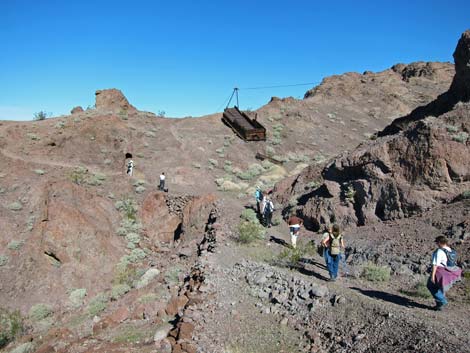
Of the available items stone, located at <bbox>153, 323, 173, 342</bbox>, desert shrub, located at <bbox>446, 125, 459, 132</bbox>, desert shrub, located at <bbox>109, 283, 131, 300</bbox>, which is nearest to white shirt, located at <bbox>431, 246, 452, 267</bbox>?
stone, located at <bbox>153, 323, 173, 342</bbox>

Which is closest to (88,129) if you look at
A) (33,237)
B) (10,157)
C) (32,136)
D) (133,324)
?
(32,136)

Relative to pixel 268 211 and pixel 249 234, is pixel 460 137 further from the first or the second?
pixel 249 234

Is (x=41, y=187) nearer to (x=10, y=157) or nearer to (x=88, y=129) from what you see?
(x=10, y=157)

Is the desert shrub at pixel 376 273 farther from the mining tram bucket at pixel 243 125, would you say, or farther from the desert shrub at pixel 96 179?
the mining tram bucket at pixel 243 125

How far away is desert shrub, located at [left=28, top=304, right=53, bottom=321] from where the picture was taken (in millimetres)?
13633

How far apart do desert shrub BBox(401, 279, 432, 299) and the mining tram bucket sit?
24.0 m

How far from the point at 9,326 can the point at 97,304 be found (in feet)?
10.1

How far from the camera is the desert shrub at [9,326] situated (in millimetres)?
12444

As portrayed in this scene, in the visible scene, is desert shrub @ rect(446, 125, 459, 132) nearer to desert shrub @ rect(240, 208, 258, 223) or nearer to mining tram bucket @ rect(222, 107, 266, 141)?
desert shrub @ rect(240, 208, 258, 223)

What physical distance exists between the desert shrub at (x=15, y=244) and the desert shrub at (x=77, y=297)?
3.53 m

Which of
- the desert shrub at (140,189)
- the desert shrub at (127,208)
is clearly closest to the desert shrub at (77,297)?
the desert shrub at (127,208)

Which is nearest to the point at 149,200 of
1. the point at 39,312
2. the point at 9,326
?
the point at 39,312

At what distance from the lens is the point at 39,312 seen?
45.3 ft

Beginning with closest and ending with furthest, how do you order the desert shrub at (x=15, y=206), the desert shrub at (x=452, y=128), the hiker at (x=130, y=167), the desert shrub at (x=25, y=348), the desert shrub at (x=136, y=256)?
the desert shrub at (x=25, y=348) → the desert shrub at (x=452, y=128) → the desert shrub at (x=136, y=256) → the desert shrub at (x=15, y=206) → the hiker at (x=130, y=167)
